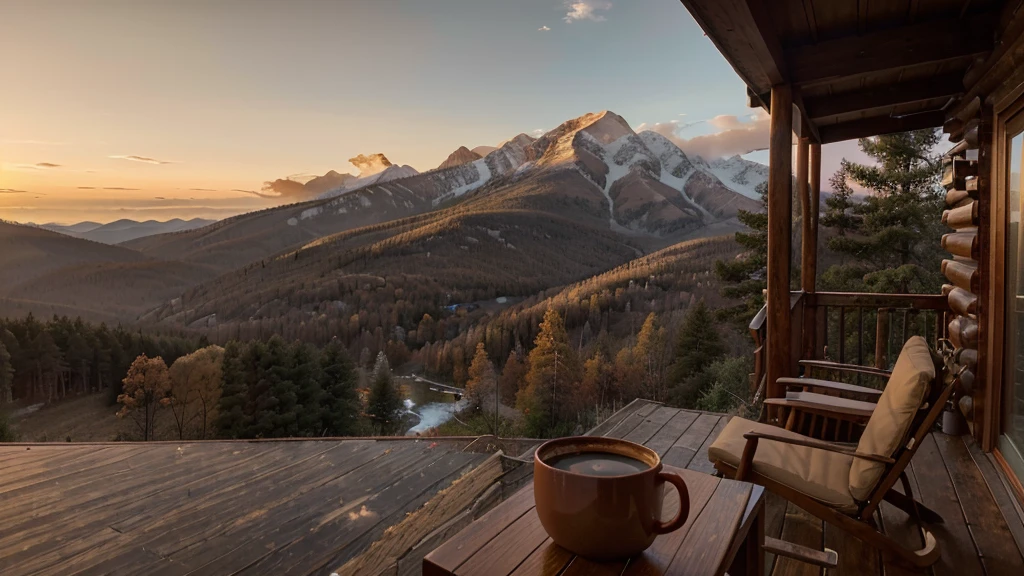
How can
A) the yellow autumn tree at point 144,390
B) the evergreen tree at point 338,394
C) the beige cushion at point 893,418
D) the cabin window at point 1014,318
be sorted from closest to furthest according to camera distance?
the beige cushion at point 893,418, the cabin window at point 1014,318, the evergreen tree at point 338,394, the yellow autumn tree at point 144,390

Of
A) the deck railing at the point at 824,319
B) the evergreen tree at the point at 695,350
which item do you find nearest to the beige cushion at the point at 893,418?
the deck railing at the point at 824,319

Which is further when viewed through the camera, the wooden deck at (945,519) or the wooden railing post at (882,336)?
the wooden railing post at (882,336)

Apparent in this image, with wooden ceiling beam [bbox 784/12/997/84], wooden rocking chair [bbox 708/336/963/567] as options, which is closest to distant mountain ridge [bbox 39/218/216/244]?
wooden ceiling beam [bbox 784/12/997/84]

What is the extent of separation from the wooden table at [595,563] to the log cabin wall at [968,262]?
3.08 metres

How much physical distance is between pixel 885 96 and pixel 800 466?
3296 millimetres

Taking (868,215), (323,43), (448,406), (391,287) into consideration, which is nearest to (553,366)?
(448,406)

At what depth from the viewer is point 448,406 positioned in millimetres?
42156

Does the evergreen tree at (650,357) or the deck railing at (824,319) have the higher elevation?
the deck railing at (824,319)

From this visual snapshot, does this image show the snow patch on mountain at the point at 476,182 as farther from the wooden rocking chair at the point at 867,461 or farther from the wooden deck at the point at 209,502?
the wooden rocking chair at the point at 867,461

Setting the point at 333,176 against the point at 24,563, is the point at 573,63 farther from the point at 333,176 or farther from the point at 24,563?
the point at 333,176

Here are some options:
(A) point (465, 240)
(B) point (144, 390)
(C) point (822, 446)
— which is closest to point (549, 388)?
(C) point (822, 446)

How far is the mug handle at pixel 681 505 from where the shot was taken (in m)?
0.81

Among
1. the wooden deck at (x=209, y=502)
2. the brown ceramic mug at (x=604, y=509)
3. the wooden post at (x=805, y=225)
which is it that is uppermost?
the wooden post at (x=805, y=225)

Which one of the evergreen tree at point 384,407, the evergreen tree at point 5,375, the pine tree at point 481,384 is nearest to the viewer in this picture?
the evergreen tree at point 5,375
